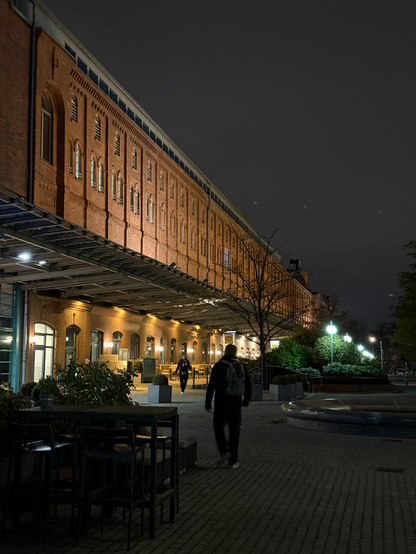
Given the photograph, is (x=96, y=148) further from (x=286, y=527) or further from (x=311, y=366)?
(x=286, y=527)

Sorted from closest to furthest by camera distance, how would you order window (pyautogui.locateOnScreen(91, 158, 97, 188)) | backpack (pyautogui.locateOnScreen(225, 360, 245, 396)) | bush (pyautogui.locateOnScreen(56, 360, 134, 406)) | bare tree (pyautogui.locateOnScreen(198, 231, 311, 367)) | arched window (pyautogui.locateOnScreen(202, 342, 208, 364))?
1. bush (pyautogui.locateOnScreen(56, 360, 134, 406))
2. backpack (pyautogui.locateOnScreen(225, 360, 245, 396))
3. bare tree (pyautogui.locateOnScreen(198, 231, 311, 367))
4. window (pyautogui.locateOnScreen(91, 158, 97, 188))
5. arched window (pyautogui.locateOnScreen(202, 342, 208, 364))

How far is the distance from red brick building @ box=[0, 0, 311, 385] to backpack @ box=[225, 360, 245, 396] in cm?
1131

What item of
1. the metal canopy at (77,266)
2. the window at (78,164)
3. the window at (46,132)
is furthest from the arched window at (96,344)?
the window at (46,132)

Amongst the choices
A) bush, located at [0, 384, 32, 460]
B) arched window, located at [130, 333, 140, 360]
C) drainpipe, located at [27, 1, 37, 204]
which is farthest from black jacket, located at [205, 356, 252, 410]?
arched window, located at [130, 333, 140, 360]

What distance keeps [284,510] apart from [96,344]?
3210 cm

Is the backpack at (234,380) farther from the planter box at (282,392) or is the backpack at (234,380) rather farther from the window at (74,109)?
the window at (74,109)

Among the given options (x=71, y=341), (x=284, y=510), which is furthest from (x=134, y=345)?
(x=284, y=510)

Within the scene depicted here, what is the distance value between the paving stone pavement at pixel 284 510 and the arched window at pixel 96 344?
2653 centimetres

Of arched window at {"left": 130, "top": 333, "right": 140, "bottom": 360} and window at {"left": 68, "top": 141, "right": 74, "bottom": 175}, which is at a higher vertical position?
window at {"left": 68, "top": 141, "right": 74, "bottom": 175}

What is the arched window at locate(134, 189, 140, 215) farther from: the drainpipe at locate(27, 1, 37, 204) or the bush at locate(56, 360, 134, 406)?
the bush at locate(56, 360, 134, 406)

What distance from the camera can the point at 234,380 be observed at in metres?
9.67

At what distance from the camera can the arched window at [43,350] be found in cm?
3095

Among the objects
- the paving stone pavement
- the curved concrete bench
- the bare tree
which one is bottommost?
the paving stone pavement

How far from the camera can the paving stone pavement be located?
218 inches
